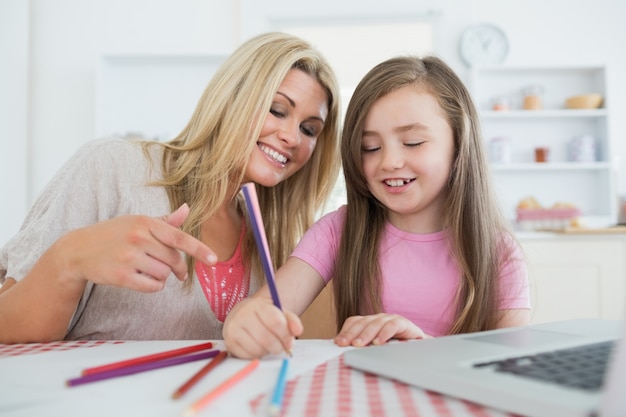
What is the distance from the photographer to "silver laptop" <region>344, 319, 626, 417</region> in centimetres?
40

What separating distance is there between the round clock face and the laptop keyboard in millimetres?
3378

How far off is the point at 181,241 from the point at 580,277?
2797mm

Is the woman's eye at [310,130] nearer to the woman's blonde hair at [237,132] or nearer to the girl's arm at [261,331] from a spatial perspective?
the woman's blonde hair at [237,132]

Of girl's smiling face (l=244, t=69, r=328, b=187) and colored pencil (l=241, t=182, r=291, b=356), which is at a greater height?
girl's smiling face (l=244, t=69, r=328, b=187)

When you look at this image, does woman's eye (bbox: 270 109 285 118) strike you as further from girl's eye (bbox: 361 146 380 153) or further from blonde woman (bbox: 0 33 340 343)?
girl's eye (bbox: 361 146 380 153)

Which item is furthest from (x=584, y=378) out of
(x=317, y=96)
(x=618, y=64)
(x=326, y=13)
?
(x=618, y=64)

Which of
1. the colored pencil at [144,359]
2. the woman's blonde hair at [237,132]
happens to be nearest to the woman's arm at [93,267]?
the colored pencil at [144,359]

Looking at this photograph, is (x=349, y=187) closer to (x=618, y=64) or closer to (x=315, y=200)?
(x=315, y=200)

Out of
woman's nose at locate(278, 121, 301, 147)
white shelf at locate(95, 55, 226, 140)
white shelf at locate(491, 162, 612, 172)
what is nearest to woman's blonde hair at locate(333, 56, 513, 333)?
woman's nose at locate(278, 121, 301, 147)

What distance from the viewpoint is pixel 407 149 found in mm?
1153

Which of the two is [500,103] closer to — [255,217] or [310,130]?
[310,130]

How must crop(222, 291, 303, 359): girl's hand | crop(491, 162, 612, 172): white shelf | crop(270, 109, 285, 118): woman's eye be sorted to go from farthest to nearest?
crop(491, 162, 612, 172): white shelf → crop(270, 109, 285, 118): woman's eye → crop(222, 291, 303, 359): girl's hand

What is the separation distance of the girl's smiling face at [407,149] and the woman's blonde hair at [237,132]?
241mm

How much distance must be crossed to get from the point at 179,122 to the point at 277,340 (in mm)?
3365
